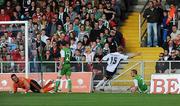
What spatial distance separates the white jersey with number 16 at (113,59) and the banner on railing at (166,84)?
5.60 ft

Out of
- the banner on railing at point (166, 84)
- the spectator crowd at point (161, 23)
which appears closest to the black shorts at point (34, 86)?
the banner on railing at point (166, 84)

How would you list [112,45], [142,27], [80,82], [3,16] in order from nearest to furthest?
[80,82], [112,45], [3,16], [142,27]

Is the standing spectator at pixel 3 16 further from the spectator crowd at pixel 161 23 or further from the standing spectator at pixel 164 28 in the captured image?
the standing spectator at pixel 164 28

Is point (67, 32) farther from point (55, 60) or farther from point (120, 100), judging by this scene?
point (120, 100)

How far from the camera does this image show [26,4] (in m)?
29.2

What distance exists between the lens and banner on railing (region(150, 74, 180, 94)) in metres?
24.0

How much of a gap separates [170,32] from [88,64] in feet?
11.4

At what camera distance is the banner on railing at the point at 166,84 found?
24047mm

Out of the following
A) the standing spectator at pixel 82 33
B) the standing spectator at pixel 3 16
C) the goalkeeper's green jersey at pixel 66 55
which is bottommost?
the goalkeeper's green jersey at pixel 66 55

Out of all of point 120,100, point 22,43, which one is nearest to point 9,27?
point 22,43

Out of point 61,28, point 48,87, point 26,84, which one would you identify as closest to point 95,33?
point 61,28

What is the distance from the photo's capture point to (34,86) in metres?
23.3

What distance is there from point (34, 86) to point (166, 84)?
4.29 metres

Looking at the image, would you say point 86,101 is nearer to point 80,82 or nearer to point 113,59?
point 80,82
